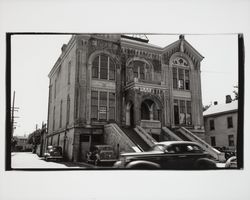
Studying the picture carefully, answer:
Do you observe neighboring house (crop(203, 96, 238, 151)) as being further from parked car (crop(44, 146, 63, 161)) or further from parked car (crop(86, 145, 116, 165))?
parked car (crop(44, 146, 63, 161))

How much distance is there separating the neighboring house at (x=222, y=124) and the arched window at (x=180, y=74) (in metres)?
1.05

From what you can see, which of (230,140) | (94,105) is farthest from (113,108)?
(230,140)

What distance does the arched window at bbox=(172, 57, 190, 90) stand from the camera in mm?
7592

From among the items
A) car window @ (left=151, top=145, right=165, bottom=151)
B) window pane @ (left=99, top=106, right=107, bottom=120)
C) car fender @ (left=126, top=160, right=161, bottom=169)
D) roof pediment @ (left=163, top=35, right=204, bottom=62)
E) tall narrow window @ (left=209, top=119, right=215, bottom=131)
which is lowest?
car fender @ (left=126, top=160, right=161, bottom=169)

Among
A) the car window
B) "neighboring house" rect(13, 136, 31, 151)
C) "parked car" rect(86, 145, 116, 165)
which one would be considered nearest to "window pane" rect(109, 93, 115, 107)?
"parked car" rect(86, 145, 116, 165)

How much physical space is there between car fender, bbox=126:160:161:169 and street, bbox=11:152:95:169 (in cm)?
92

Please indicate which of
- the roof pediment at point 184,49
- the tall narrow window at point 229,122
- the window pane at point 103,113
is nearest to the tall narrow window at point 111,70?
the window pane at point 103,113

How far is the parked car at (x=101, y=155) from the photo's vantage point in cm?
584

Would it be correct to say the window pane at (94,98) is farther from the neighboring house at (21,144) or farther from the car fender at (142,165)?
the car fender at (142,165)

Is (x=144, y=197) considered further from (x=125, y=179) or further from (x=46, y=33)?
(x=46, y=33)

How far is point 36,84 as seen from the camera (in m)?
6.28

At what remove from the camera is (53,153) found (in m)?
6.52
